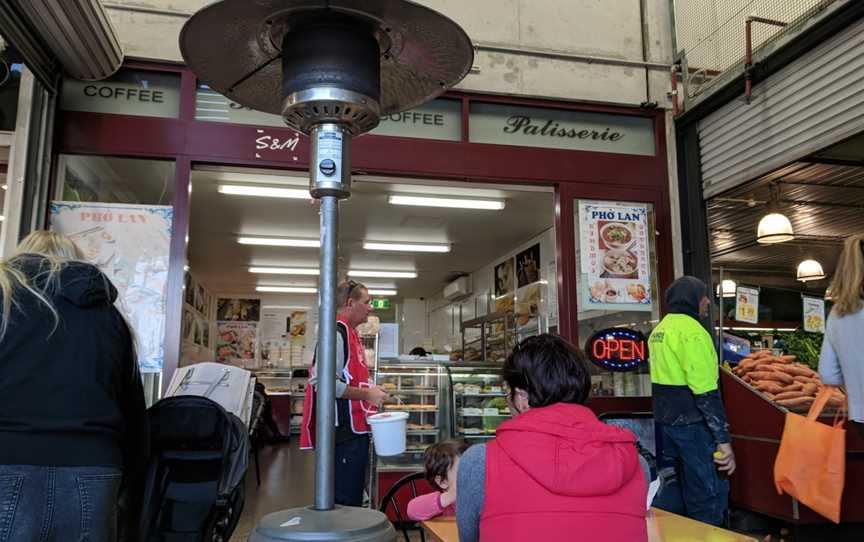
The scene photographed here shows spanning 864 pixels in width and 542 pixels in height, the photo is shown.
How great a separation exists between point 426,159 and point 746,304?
11.1 feet

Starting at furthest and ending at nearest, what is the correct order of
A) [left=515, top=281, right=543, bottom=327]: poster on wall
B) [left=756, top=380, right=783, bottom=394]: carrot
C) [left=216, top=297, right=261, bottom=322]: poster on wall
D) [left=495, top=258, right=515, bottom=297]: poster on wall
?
[left=216, top=297, right=261, bottom=322]: poster on wall → [left=495, top=258, right=515, bottom=297]: poster on wall → [left=515, top=281, right=543, bottom=327]: poster on wall → [left=756, top=380, right=783, bottom=394]: carrot

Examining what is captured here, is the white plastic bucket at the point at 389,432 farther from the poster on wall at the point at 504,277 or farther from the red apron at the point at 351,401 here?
the poster on wall at the point at 504,277

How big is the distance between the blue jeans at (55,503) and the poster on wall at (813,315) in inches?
273

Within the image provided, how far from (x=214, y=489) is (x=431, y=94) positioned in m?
1.63

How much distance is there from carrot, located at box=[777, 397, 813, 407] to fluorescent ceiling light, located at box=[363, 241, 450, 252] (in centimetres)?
523

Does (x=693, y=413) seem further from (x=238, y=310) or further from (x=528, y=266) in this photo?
(x=238, y=310)

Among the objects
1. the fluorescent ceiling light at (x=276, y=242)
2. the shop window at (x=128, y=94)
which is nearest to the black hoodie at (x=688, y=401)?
the shop window at (x=128, y=94)

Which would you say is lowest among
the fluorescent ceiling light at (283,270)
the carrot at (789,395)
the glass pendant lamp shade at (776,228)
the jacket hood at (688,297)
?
the carrot at (789,395)

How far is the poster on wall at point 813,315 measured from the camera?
6875 millimetres

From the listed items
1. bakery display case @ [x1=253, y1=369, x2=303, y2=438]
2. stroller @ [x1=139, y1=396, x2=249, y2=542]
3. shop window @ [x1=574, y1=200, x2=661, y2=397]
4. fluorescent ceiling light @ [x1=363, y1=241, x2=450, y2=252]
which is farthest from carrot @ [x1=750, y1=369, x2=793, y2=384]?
bakery display case @ [x1=253, y1=369, x2=303, y2=438]

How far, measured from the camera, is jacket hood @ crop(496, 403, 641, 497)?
1.32 meters

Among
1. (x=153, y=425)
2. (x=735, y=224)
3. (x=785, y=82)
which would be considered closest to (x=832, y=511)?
(x=785, y=82)

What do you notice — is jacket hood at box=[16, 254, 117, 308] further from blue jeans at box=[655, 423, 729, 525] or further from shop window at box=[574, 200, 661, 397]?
shop window at box=[574, 200, 661, 397]

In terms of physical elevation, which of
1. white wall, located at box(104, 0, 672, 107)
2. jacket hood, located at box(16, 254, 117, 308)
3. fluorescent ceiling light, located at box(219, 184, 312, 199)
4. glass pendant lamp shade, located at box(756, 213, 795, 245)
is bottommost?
jacket hood, located at box(16, 254, 117, 308)
